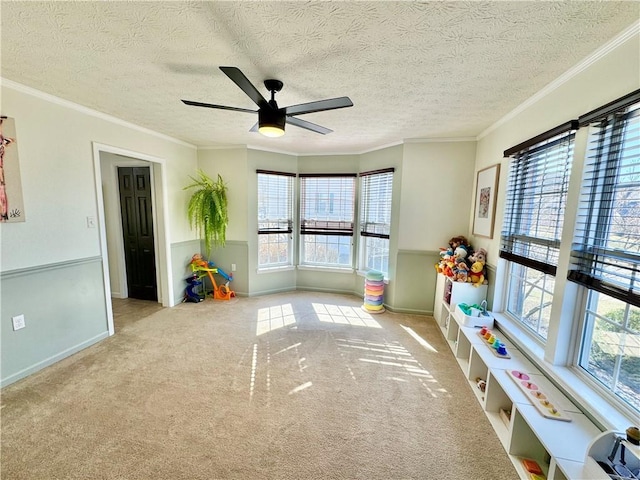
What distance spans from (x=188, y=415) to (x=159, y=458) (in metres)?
0.32

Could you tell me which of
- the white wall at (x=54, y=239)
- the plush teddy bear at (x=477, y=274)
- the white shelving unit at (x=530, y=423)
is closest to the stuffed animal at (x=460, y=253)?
the plush teddy bear at (x=477, y=274)

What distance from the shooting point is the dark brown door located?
379cm

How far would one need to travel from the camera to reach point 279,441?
1658 millimetres

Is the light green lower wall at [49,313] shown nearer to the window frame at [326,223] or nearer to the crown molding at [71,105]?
the crown molding at [71,105]

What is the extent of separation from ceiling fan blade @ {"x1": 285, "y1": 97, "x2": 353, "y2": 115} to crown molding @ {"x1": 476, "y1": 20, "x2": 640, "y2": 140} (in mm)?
1394

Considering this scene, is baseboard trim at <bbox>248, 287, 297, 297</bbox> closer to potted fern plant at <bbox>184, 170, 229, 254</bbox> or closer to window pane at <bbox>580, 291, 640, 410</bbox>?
potted fern plant at <bbox>184, 170, 229, 254</bbox>

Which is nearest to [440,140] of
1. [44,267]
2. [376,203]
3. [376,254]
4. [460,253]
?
[376,203]

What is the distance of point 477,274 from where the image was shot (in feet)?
9.16

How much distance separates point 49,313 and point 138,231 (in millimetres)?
1751

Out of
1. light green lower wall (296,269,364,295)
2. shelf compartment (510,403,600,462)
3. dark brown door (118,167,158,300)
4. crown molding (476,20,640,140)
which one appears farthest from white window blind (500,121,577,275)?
dark brown door (118,167,158,300)

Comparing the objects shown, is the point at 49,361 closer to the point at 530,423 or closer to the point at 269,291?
the point at 269,291

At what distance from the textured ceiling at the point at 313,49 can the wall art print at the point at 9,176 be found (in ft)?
1.36

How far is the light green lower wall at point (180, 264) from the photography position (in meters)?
3.85

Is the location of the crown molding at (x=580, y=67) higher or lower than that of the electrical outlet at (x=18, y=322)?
higher
